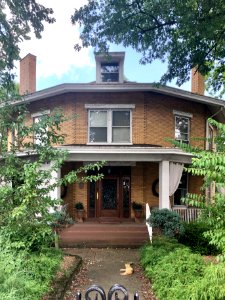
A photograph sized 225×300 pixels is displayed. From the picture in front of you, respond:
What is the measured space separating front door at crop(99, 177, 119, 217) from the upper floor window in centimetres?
429

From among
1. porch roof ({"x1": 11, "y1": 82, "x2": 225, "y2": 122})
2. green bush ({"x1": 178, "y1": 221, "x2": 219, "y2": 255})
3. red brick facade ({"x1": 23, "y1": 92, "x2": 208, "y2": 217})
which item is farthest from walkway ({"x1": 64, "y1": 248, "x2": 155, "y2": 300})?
porch roof ({"x1": 11, "y1": 82, "x2": 225, "y2": 122})

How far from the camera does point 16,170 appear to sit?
23.7 feet

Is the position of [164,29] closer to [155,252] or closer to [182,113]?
[182,113]

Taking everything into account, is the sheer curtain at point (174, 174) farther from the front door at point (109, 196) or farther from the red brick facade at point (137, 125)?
the front door at point (109, 196)

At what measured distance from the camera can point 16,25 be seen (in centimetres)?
1184

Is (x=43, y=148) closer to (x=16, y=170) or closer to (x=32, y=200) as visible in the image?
(x=16, y=170)

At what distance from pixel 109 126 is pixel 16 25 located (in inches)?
274

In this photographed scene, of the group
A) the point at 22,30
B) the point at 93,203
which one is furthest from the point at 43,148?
the point at 93,203

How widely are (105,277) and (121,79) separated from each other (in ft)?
38.6

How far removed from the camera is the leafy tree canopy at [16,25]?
1106 cm

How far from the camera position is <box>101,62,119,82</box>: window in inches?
706

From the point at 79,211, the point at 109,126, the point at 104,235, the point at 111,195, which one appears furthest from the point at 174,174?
the point at 79,211

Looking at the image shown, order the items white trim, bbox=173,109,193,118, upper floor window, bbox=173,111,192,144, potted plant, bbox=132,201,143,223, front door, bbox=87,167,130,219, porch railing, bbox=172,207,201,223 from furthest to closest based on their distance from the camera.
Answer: upper floor window, bbox=173,111,192,144 → white trim, bbox=173,109,193,118 → front door, bbox=87,167,130,219 → potted plant, bbox=132,201,143,223 → porch railing, bbox=172,207,201,223

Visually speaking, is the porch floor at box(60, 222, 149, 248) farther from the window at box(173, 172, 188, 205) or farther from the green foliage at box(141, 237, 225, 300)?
the window at box(173, 172, 188, 205)
